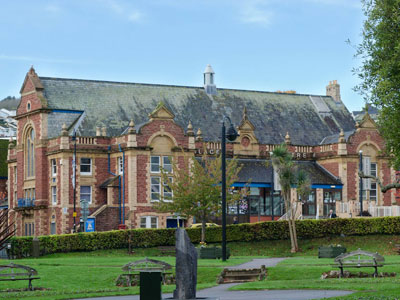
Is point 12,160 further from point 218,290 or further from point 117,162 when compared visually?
point 218,290

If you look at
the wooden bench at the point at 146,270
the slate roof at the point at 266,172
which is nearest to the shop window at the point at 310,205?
the slate roof at the point at 266,172

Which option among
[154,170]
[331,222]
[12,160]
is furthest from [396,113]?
[12,160]

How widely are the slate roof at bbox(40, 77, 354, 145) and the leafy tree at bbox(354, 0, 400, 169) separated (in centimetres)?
3432

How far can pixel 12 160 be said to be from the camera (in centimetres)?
7925

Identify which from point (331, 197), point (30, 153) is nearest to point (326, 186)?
point (331, 197)

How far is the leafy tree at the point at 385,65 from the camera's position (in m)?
38.4

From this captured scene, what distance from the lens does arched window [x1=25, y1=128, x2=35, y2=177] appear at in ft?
243

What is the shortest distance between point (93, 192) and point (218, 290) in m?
40.3

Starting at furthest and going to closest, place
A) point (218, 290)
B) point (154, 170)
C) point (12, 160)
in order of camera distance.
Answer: point (12, 160) < point (154, 170) < point (218, 290)

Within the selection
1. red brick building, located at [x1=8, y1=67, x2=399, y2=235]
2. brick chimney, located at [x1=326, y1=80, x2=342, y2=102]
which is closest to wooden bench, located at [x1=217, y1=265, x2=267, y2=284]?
red brick building, located at [x1=8, y1=67, x2=399, y2=235]

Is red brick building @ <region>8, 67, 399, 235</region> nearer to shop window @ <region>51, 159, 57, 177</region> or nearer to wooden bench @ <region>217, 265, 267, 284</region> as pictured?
shop window @ <region>51, 159, 57, 177</region>

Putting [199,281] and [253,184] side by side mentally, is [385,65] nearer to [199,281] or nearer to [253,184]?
[199,281]

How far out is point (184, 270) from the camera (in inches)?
948

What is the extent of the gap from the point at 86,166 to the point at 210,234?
16.1 m
